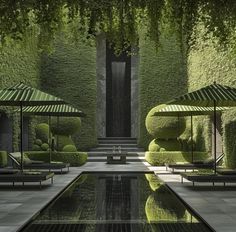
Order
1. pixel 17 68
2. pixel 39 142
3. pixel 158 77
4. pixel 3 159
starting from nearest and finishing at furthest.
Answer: pixel 3 159, pixel 17 68, pixel 39 142, pixel 158 77

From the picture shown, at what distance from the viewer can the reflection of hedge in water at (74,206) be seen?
343 inches

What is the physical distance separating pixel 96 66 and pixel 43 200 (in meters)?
21.4

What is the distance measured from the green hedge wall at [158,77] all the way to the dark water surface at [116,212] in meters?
15.4

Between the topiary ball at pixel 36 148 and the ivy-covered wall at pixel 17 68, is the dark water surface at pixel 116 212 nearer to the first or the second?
the ivy-covered wall at pixel 17 68

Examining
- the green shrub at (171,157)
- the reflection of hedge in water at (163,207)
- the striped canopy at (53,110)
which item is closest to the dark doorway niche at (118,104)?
the green shrub at (171,157)

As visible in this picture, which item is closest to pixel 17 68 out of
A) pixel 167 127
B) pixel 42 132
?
pixel 42 132

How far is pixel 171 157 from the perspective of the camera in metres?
22.3

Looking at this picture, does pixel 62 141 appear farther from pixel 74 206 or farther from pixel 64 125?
pixel 74 206

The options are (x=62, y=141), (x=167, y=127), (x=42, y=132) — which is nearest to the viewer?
(x=167, y=127)

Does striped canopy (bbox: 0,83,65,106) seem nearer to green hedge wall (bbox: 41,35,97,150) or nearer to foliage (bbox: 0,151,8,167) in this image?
foliage (bbox: 0,151,8,167)

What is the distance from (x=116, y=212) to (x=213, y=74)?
43.8 ft

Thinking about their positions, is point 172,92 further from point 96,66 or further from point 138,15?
point 138,15

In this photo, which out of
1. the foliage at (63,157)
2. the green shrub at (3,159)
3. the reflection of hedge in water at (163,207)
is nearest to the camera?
the reflection of hedge in water at (163,207)

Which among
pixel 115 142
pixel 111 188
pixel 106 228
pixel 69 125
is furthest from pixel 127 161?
pixel 106 228
